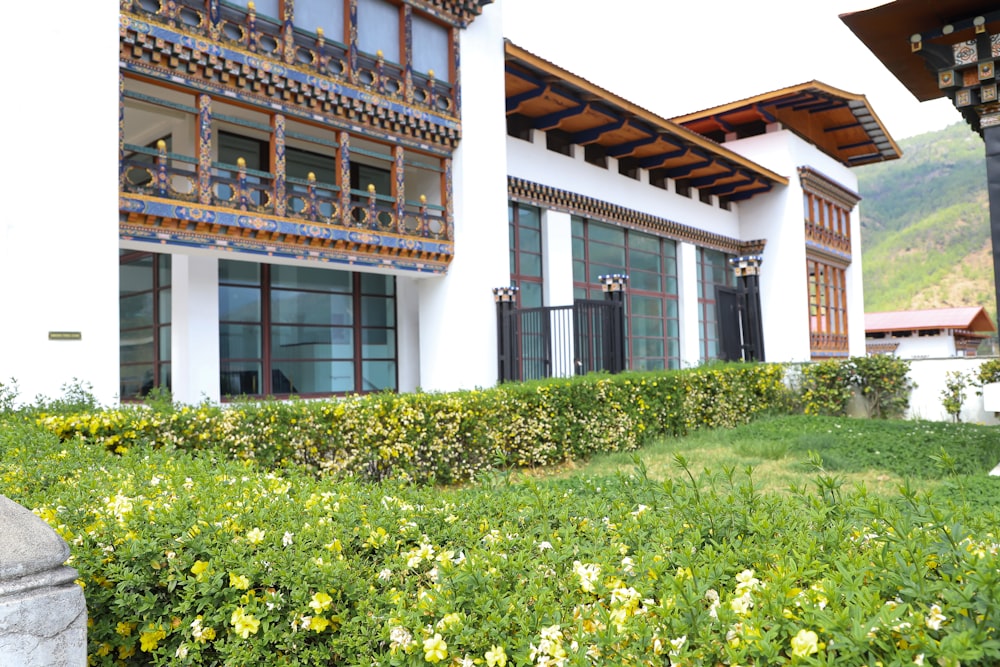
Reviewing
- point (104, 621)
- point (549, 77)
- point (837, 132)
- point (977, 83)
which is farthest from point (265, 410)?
point (837, 132)

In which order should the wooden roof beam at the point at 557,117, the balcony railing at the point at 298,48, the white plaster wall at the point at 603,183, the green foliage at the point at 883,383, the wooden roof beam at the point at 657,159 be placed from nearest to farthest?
the balcony railing at the point at 298,48 → the green foliage at the point at 883,383 → the wooden roof beam at the point at 557,117 → the white plaster wall at the point at 603,183 → the wooden roof beam at the point at 657,159

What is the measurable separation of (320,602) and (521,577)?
652mm

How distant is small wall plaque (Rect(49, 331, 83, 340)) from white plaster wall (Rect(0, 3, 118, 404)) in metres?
0.04

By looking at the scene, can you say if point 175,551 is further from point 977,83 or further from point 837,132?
point 837,132

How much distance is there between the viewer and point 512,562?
2344 mm

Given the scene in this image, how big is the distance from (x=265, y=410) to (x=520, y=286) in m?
9.26

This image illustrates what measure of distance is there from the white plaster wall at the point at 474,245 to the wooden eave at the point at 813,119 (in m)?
11.9

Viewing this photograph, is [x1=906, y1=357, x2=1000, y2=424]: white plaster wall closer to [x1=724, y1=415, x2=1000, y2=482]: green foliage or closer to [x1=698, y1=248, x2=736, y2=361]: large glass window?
[x1=724, y1=415, x2=1000, y2=482]: green foliage

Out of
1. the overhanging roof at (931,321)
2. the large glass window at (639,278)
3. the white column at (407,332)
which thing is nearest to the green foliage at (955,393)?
the large glass window at (639,278)

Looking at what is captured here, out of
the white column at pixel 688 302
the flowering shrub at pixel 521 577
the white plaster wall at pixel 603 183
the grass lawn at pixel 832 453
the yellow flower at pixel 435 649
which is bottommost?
the grass lawn at pixel 832 453

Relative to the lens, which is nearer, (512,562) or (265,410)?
(512,562)

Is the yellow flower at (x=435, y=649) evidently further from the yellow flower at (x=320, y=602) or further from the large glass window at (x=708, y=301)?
the large glass window at (x=708, y=301)

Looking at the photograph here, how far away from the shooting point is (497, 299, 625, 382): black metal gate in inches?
515

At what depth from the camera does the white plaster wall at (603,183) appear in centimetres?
1619
